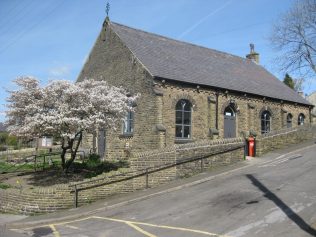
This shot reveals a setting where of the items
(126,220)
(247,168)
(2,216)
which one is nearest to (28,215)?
(2,216)

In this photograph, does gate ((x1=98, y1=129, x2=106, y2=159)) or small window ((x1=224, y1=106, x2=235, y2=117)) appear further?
gate ((x1=98, y1=129, x2=106, y2=159))

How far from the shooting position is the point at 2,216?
1458cm

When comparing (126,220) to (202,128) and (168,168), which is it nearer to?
(168,168)

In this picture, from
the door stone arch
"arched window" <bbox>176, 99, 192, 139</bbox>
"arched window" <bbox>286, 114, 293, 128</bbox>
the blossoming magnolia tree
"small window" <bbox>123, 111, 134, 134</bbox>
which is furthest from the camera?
"arched window" <bbox>286, 114, 293, 128</bbox>

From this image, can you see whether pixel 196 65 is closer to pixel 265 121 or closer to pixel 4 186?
pixel 265 121

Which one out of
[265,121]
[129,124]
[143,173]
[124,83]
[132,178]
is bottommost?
[132,178]

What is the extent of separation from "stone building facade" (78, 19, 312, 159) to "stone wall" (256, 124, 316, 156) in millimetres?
3159

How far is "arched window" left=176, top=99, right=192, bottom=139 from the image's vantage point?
24575 millimetres

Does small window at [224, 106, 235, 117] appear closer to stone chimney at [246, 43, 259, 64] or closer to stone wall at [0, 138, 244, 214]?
stone wall at [0, 138, 244, 214]

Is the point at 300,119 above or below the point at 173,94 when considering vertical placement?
below

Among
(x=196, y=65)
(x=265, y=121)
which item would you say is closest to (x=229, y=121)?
(x=196, y=65)

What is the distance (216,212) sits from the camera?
40.1 feet

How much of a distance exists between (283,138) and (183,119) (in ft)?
19.8

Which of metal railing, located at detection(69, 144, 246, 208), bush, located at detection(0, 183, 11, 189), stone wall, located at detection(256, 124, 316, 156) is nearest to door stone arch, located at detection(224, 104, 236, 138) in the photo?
stone wall, located at detection(256, 124, 316, 156)
